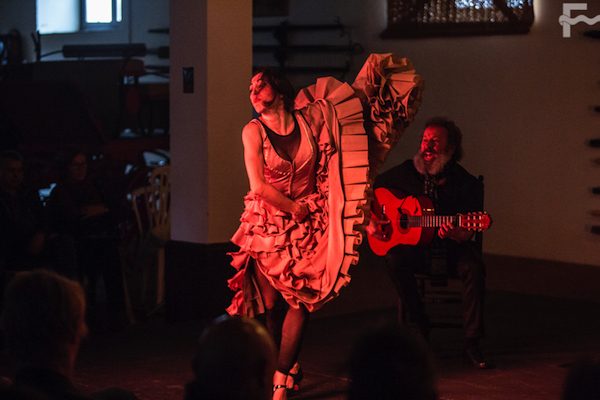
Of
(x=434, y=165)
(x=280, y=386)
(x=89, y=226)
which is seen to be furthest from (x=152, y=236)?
(x=280, y=386)

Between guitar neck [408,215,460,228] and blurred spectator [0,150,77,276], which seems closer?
guitar neck [408,215,460,228]

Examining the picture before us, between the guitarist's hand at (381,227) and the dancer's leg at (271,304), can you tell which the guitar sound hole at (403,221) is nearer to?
the guitarist's hand at (381,227)

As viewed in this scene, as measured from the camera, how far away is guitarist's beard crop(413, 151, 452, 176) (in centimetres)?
652

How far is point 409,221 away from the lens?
6.41 meters

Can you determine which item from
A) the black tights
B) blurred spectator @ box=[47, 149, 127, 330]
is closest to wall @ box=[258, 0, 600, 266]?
blurred spectator @ box=[47, 149, 127, 330]

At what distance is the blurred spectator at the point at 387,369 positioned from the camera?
7.56 ft

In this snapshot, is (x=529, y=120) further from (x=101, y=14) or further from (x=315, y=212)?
(x=101, y=14)

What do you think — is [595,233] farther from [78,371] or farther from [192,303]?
[78,371]

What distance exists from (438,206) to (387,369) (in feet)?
13.9

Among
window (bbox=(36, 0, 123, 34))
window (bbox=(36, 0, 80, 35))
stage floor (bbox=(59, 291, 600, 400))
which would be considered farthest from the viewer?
window (bbox=(36, 0, 80, 35))

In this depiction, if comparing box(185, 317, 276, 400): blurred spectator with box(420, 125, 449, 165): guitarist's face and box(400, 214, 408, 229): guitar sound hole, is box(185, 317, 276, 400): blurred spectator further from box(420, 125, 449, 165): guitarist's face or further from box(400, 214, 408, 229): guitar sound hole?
box(420, 125, 449, 165): guitarist's face

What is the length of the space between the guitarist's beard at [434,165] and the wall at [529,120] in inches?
157

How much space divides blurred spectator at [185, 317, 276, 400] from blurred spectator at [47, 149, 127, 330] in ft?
16.3

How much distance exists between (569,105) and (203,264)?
14.3 ft
